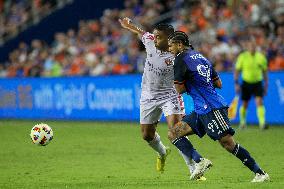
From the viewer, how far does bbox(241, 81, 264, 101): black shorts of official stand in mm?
20594

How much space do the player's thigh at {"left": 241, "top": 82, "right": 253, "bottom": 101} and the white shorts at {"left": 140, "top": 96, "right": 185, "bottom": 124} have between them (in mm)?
8340

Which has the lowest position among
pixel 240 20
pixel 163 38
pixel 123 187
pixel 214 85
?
pixel 123 187

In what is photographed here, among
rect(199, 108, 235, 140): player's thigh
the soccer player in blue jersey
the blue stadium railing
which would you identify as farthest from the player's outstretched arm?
the blue stadium railing

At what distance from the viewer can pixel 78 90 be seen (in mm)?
26000

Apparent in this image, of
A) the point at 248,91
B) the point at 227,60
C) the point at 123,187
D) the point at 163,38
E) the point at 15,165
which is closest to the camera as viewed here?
the point at 123,187

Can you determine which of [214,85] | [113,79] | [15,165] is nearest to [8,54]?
[113,79]

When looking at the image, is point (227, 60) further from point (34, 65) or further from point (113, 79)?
point (34, 65)

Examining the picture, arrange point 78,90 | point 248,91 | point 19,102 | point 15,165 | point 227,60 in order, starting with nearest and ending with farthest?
point 15,165 < point 248,91 < point 227,60 < point 78,90 < point 19,102

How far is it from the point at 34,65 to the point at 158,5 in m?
5.17

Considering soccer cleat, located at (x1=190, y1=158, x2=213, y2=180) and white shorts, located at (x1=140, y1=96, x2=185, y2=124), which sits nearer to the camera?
soccer cleat, located at (x1=190, y1=158, x2=213, y2=180)

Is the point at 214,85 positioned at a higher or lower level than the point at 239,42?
lower

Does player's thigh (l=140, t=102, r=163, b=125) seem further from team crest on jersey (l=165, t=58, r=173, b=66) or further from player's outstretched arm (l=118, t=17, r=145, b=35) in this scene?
player's outstretched arm (l=118, t=17, r=145, b=35)

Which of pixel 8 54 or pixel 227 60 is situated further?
pixel 8 54

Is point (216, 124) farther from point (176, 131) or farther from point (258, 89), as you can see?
point (258, 89)
